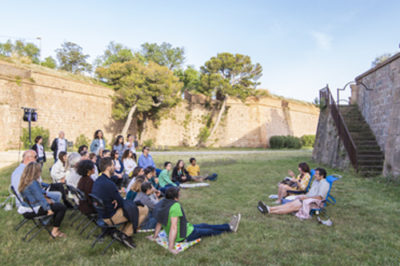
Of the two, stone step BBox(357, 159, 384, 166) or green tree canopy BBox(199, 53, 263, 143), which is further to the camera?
green tree canopy BBox(199, 53, 263, 143)

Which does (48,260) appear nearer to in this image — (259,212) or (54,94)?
(259,212)

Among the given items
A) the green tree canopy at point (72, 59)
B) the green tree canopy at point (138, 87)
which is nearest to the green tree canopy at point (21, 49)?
the green tree canopy at point (72, 59)

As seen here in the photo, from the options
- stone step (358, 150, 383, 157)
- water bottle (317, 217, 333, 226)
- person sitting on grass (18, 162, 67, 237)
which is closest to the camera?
person sitting on grass (18, 162, 67, 237)

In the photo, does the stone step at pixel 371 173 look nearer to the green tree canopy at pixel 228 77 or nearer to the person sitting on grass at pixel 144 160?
the person sitting on grass at pixel 144 160

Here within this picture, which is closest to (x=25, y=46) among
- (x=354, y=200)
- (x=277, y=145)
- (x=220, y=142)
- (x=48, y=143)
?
(x=48, y=143)

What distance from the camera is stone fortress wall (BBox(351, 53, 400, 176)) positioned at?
822cm

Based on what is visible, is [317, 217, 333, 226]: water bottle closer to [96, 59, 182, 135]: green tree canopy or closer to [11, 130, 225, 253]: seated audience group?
[11, 130, 225, 253]: seated audience group

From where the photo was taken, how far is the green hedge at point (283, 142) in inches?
1104

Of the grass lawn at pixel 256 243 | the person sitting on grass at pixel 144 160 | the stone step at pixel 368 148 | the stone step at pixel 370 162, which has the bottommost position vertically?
the grass lawn at pixel 256 243

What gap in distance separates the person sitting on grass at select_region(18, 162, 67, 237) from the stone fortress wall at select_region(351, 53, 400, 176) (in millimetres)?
8947

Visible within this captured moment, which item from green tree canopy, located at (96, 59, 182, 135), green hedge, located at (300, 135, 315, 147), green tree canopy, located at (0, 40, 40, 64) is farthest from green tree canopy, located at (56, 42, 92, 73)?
green hedge, located at (300, 135, 315, 147)

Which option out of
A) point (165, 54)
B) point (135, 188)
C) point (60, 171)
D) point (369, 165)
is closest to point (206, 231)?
point (135, 188)

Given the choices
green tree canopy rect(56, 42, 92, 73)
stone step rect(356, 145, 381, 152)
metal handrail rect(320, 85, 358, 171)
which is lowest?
stone step rect(356, 145, 381, 152)

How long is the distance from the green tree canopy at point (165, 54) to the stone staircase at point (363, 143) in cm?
3035
